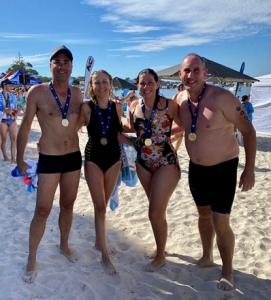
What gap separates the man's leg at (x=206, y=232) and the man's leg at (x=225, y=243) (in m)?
0.25

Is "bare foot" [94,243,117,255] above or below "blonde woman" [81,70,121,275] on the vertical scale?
below

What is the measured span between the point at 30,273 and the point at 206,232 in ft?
5.78

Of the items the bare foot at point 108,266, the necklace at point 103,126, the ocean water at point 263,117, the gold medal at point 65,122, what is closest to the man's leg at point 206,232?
the bare foot at point 108,266

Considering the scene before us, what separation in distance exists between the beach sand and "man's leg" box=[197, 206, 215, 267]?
93mm

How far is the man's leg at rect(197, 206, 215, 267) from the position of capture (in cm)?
343

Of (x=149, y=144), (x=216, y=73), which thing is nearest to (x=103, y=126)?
(x=149, y=144)

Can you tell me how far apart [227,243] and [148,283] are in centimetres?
85

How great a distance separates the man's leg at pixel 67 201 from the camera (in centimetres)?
341

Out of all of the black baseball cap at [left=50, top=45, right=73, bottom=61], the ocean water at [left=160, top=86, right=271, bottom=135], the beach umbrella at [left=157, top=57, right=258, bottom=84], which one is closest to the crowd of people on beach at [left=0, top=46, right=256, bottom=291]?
the black baseball cap at [left=50, top=45, right=73, bottom=61]

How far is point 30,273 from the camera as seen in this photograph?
325 cm

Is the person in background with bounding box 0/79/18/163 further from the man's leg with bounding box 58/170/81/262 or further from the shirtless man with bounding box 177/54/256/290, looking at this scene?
the shirtless man with bounding box 177/54/256/290

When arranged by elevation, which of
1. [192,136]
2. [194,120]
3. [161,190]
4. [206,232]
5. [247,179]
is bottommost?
[206,232]

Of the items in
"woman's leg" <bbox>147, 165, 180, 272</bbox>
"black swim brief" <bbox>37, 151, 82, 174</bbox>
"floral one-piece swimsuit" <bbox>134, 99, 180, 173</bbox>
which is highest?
"floral one-piece swimsuit" <bbox>134, 99, 180, 173</bbox>

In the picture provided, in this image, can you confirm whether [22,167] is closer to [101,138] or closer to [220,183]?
[101,138]
